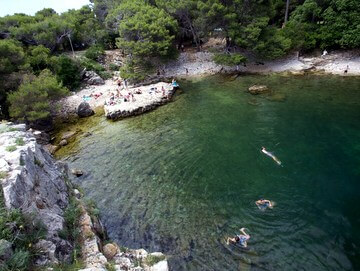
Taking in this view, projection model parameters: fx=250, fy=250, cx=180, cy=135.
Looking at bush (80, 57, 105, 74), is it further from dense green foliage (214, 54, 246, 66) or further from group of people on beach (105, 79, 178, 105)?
dense green foliage (214, 54, 246, 66)

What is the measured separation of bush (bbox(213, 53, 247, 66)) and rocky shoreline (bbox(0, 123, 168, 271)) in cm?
3292

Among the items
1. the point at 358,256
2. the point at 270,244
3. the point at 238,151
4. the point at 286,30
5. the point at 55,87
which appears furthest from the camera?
the point at 286,30

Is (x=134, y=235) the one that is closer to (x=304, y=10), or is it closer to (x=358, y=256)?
(x=358, y=256)

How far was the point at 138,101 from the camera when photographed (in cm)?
3400

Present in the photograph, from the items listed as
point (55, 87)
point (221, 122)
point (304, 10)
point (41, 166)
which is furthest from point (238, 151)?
point (304, 10)

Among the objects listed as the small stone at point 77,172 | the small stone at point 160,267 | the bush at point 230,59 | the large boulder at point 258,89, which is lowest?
the small stone at point 77,172

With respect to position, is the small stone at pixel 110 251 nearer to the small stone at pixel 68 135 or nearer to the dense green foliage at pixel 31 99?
the small stone at pixel 68 135

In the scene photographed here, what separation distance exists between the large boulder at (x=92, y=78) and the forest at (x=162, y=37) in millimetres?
1426

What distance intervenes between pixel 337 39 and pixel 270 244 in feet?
121

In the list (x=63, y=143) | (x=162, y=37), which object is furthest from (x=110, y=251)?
(x=162, y=37)

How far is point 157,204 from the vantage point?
55.7ft

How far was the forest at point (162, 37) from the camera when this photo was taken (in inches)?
1243

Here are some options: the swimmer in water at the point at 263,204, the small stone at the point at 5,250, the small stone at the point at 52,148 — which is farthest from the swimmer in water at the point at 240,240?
the small stone at the point at 52,148

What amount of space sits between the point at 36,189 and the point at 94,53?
4475 cm
